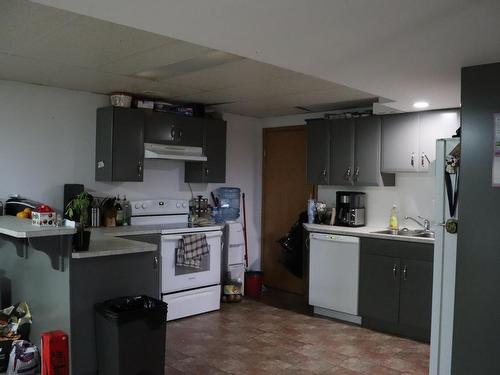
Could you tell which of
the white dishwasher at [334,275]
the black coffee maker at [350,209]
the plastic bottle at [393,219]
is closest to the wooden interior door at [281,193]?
the black coffee maker at [350,209]

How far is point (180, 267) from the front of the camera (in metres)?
4.52

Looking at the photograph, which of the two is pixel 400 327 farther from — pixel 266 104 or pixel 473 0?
pixel 473 0

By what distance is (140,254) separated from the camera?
312 cm

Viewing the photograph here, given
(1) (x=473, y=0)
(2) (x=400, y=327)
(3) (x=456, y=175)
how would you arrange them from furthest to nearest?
1. (2) (x=400, y=327)
2. (3) (x=456, y=175)
3. (1) (x=473, y=0)

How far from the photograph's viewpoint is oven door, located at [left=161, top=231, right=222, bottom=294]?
441 cm

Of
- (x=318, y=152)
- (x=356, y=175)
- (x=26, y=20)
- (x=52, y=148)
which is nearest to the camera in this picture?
(x=26, y=20)

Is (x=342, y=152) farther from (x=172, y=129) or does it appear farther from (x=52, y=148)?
(x=52, y=148)

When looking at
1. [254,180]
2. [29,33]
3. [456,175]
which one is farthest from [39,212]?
[254,180]

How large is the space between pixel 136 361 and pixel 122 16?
1991 mm

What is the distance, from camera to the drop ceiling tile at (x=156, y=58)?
2887 millimetres

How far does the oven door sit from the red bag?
1.65 meters

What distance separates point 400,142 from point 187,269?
2.49m

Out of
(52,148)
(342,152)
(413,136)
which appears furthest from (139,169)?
(413,136)

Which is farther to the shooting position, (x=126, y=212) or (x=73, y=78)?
(x=126, y=212)
